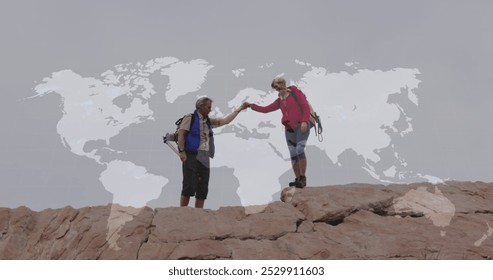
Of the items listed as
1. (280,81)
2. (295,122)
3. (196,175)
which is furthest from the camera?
(280,81)

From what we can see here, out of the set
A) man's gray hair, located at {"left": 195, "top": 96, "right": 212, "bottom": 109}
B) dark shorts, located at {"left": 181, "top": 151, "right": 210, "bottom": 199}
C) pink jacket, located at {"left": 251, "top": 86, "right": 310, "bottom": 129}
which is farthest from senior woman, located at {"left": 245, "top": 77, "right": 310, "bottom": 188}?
dark shorts, located at {"left": 181, "top": 151, "right": 210, "bottom": 199}

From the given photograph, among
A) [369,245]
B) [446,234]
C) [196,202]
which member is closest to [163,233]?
[196,202]

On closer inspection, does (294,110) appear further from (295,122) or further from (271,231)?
(271,231)

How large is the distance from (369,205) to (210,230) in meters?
2.91

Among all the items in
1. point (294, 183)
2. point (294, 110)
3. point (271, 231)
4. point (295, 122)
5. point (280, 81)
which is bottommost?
point (271, 231)

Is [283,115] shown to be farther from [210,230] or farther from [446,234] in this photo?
[446,234]

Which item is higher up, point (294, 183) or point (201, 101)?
point (201, 101)

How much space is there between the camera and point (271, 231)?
8031 millimetres

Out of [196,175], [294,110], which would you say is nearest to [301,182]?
[294,110]

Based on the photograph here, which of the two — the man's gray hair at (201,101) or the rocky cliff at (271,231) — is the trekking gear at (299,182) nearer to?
the rocky cliff at (271,231)

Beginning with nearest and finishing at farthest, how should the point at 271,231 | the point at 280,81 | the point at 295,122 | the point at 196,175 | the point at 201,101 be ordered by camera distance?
the point at 271,231 → the point at 196,175 → the point at 201,101 → the point at 295,122 → the point at 280,81

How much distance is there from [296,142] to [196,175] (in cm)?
204

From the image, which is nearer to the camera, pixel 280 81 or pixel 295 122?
pixel 295 122

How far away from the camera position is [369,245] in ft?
25.8
